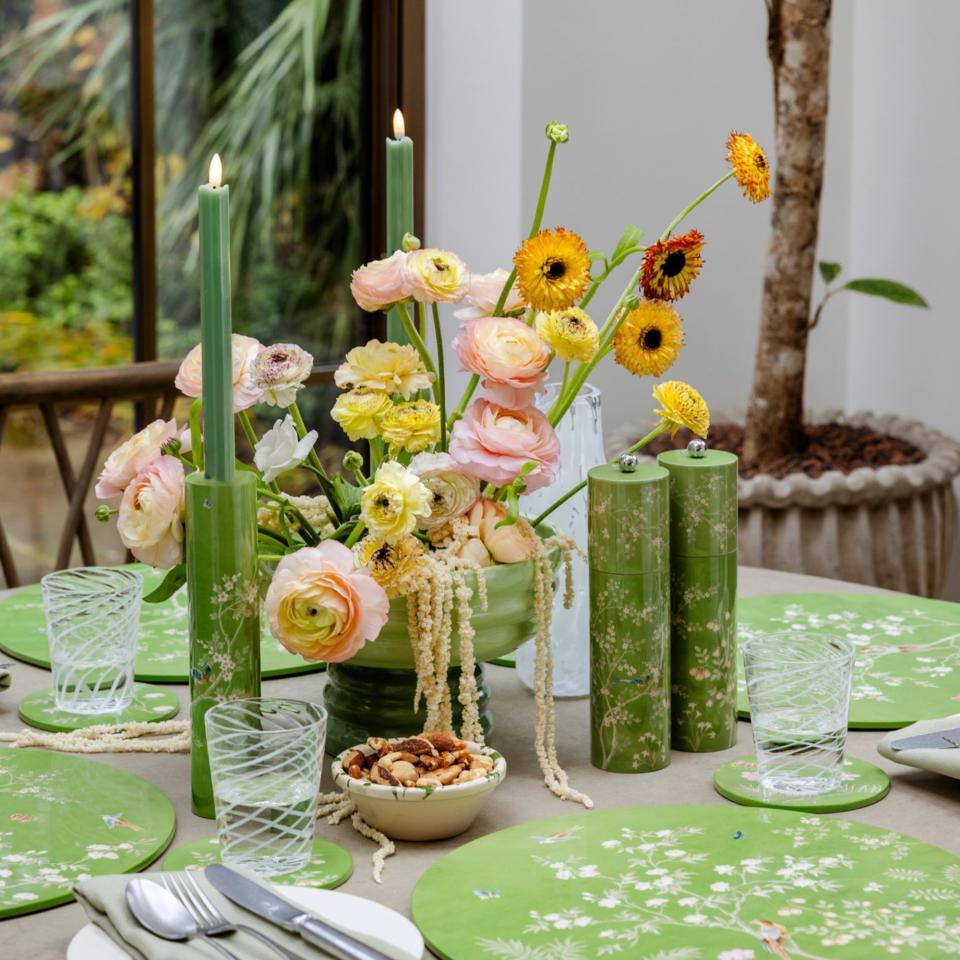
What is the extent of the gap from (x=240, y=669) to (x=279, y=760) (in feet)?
0.35

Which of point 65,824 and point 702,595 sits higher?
point 702,595

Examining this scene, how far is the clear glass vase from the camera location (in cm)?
117

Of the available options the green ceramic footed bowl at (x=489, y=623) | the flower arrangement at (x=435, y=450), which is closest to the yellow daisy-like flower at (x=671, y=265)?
the flower arrangement at (x=435, y=450)

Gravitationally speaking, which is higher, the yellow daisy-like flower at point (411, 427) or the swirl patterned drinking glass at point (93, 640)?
the yellow daisy-like flower at point (411, 427)

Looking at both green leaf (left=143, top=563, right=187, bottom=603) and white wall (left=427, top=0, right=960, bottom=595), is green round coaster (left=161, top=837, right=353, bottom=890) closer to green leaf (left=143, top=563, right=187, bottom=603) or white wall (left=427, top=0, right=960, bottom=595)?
green leaf (left=143, top=563, right=187, bottom=603)

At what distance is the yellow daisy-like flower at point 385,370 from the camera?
3.31 feet

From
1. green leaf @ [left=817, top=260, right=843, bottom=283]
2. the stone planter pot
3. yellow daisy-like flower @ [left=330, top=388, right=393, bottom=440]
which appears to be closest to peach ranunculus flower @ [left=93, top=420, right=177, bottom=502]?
yellow daisy-like flower @ [left=330, top=388, right=393, bottom=440]

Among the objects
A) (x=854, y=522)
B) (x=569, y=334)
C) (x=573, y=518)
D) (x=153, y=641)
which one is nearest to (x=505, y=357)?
(x=569, y=334)

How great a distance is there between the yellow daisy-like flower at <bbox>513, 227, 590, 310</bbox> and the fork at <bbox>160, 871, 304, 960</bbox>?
41 cm

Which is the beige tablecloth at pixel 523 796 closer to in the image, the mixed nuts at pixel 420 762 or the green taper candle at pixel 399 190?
the mixed nuts at pixel 420 762

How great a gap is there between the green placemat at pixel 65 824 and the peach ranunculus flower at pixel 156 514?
16 centimetres

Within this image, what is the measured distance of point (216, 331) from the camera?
92cm

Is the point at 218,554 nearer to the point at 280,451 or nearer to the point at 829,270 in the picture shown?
the point at 280,451

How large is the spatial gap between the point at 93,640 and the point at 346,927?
442 mm
